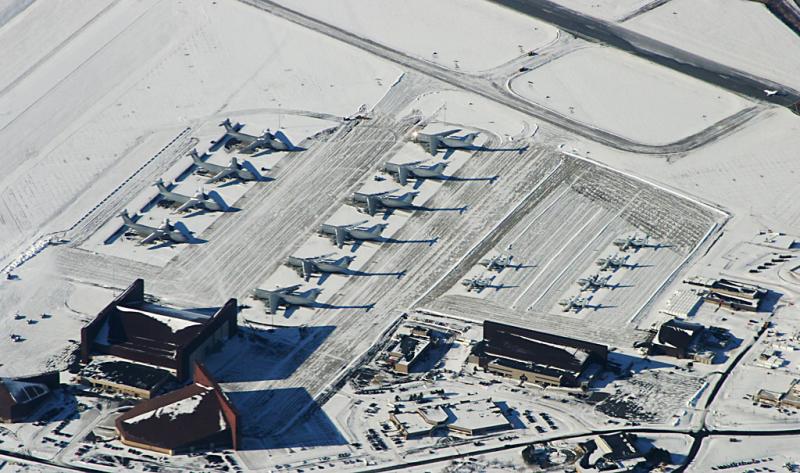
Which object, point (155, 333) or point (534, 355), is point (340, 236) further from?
point (534, 355)

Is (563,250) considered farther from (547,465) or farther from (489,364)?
(547,465)

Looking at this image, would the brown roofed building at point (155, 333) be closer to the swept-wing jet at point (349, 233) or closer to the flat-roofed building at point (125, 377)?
the flat-roofed building at point (125, 377)

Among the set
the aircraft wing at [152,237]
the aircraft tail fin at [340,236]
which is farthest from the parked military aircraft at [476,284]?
the aircraft wing at [152,237]

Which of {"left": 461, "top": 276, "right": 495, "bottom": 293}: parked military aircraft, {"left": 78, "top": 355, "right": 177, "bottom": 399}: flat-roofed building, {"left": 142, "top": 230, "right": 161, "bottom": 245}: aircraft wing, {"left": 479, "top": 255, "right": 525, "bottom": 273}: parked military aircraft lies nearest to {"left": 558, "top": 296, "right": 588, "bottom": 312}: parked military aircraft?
{"left": 461, "top": 276, "right": 495, "bottom": 293}: parked military aircraft

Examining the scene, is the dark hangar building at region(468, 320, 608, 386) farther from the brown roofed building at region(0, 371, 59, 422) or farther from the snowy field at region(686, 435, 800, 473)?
the brown roofed building at region(0, 371, 59, 422)

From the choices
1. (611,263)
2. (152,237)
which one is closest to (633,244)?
(611,263)

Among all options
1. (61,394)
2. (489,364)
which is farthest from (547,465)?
(61,394)
